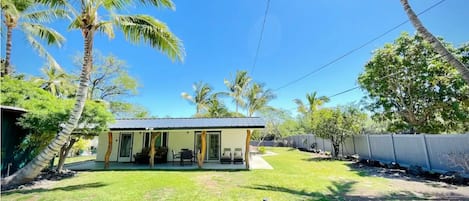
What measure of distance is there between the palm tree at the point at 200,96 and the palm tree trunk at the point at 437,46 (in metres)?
23.4

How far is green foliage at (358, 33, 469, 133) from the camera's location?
1235 cm

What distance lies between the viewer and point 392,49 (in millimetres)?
13680

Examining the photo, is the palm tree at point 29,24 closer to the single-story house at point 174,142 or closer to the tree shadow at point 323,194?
the single-story house at point 174,142

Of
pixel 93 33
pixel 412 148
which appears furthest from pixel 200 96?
pixel 412 148

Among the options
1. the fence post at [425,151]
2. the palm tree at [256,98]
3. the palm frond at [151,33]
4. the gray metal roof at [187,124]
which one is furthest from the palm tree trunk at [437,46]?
the palm tree at [256,98]

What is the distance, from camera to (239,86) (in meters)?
26.0

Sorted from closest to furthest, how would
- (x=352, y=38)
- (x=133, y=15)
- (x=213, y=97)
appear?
(x=133, y=15) < (x=352, y=38) < (x=213, y=97)

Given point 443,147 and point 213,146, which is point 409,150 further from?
point 213,146

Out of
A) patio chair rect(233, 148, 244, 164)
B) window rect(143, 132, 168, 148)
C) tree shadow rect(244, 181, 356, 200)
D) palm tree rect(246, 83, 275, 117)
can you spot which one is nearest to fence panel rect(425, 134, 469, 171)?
tree shadow rect(244, 181, 356, 200)

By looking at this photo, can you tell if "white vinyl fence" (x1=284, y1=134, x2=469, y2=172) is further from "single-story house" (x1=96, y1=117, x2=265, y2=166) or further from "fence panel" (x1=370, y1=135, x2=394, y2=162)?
"single-story house" (x1=96, y1=117, x2=265, y2=166)

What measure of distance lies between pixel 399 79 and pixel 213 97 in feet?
62.8

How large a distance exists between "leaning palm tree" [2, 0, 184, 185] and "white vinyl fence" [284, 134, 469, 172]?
35.5 feet

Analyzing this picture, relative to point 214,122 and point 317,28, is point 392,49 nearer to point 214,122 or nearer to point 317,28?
point 317,28

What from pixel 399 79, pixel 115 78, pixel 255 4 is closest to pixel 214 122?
pixel 255 4
